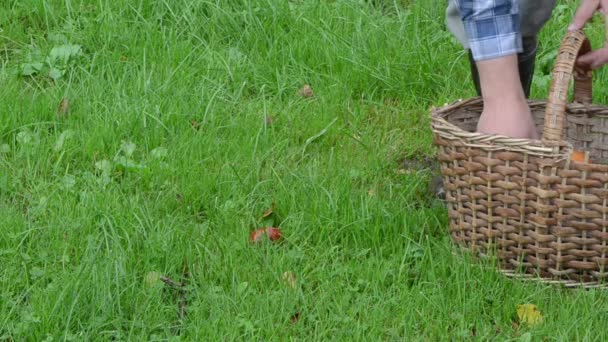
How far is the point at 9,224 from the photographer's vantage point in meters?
3.04

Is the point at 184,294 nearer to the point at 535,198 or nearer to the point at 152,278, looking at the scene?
the point at 152,278

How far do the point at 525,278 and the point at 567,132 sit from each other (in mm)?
601

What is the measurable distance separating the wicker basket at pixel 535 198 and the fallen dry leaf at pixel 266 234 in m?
0.50

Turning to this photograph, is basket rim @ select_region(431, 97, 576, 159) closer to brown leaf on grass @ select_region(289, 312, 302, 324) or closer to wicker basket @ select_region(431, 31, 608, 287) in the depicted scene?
wicker basket @ select_region(431, 31, 608, 287)

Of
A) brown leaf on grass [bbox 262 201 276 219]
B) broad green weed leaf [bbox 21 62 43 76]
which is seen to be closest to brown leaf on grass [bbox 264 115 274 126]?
brown leaf on grass [bbox 262 201 276 219]

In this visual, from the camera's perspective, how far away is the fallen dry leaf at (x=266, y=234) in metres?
3.04

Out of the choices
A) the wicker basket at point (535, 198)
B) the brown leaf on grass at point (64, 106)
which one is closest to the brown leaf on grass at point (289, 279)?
the wicker basket at point (535, 198)

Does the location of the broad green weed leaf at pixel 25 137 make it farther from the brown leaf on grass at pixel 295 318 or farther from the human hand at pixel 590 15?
the human hand at pixel 590 15

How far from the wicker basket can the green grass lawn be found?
0.08 metres

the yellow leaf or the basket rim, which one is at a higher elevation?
the basket rim

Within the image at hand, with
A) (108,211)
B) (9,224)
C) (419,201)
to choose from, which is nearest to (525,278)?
(419,201)

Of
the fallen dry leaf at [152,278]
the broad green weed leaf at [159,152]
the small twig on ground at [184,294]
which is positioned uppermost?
the broad green weed leaf at [159,152]

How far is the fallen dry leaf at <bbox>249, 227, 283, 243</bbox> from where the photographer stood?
120 inches

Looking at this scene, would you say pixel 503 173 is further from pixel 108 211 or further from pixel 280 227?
pixel 108 211
